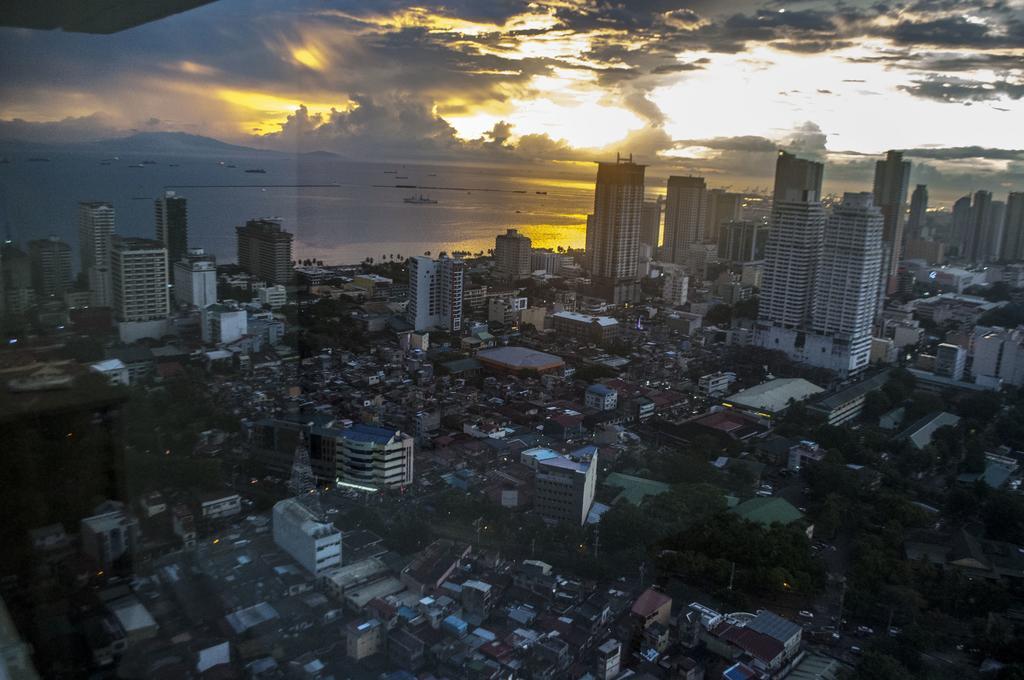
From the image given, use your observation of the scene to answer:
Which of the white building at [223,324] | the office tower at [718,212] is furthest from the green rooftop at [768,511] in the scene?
the office tower at [718,212]

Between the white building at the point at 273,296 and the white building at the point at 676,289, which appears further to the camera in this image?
the white building at the point at 676,289

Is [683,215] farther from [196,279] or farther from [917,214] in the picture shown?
[196,279]

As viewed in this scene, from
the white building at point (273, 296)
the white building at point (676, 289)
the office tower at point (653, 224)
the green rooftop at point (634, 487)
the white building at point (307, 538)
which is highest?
the office tower at point (653, 224)

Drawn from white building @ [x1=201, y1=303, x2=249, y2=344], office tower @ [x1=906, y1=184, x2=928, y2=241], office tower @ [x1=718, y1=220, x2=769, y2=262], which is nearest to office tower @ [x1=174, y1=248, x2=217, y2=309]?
white building @ [x1=201, y1=303, x2=249, y2=344]

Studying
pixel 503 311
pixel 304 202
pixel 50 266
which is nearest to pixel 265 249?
→ pixel 304 202

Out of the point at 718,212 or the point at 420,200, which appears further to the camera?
the point at 420,200

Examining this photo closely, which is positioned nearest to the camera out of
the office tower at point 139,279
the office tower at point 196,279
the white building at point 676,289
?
the office tower at point 139,279

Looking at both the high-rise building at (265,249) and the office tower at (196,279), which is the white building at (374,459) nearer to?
the office tower at (196,279)
